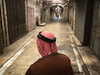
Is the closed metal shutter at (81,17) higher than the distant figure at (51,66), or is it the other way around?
the closed metal shutter at (81,17)

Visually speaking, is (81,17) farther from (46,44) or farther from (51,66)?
(51,66)

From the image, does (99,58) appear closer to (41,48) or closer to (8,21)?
(41,48)

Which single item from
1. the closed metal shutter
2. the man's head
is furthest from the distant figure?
the closed metal shutter

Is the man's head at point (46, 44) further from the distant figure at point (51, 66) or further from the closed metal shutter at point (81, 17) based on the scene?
the closed metal shutter at point (81, 17)

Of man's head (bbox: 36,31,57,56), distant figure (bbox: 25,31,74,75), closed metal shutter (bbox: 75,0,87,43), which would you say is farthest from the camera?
closed metal shutter (bbox: 75,0,87,43)

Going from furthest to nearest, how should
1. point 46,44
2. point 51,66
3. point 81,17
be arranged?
point 81,17 → point 46,44 → point 51,66

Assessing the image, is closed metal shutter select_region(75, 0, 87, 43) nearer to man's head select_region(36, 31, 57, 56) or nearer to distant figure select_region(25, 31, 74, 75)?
man's head select_region(36, 31, 57, 56)

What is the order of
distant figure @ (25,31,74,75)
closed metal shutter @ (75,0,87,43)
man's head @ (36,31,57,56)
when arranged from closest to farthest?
distant figure @ (25,31,74,75), man's head @ (36,31,57,56), closed metal shutter @ (75,0,87,43)

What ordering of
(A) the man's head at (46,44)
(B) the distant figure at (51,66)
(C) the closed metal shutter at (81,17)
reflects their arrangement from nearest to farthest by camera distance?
(B) the distant figure at (51,66), (A) the man's head at (46,44), (C) the closed metal shutter at (81,17)

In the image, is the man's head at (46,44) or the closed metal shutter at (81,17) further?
the closed metal shutter at (81,17)

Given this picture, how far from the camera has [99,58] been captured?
13.3ft

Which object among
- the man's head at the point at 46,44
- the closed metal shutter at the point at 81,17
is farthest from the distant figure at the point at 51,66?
the closed metal shutter at the point at 81,17

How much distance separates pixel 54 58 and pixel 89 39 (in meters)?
4.84

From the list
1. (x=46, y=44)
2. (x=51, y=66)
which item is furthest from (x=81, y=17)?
(x=51, y=66)
